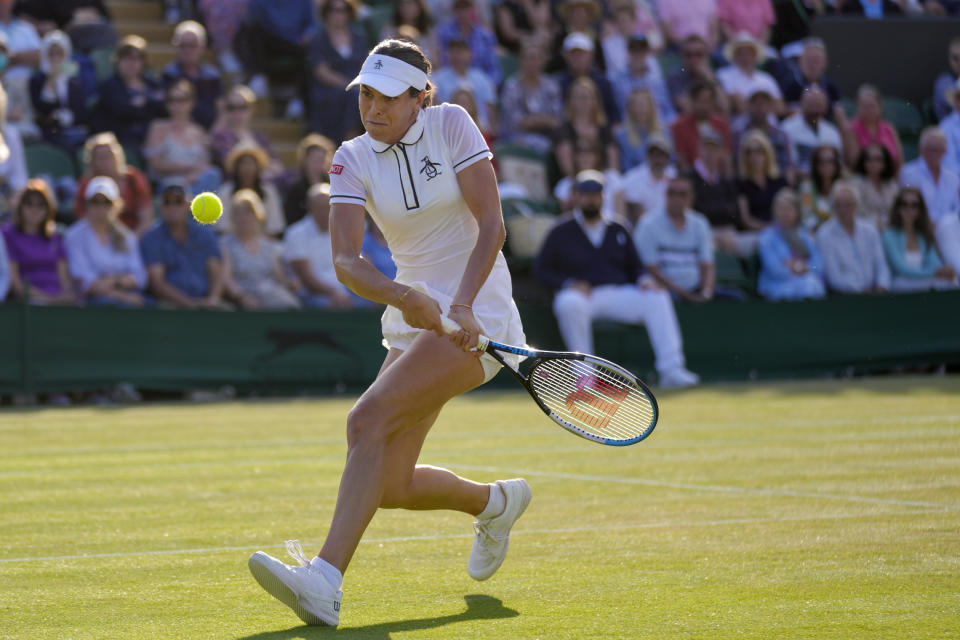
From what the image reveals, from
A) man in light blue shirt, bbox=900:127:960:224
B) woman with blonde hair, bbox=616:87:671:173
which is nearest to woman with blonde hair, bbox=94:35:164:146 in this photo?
woman with blonde hair, bbox=616:87:671:173

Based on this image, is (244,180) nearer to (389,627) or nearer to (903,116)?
(903,116)

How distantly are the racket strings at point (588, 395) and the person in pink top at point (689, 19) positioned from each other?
1302 centimetres

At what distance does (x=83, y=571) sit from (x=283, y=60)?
11.8 meters

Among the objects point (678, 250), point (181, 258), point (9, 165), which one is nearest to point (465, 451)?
point (181, 258)

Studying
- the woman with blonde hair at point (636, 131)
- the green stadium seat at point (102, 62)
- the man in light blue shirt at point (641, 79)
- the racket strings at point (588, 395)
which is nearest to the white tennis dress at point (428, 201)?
the racket strings at point (588, 395)

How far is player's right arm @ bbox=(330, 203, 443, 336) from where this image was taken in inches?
191

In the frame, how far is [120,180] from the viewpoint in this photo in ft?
43.8

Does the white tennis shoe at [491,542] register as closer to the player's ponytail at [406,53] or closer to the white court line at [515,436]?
the player's ponytail at [406,53]

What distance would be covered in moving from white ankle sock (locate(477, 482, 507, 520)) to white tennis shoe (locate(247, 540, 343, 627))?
97cm

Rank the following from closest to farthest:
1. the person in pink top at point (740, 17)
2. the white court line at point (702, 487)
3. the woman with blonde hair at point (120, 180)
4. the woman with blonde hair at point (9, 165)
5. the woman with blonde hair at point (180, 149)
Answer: the white court line at point (702, 487), the woman with blonde hair at point (120, 180), the woman with blonde hair at point (9, 165), the woman with blonde hair at point (180, 149), the person in pink top at point (740, 17)

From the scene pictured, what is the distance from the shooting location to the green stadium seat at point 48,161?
13867mm

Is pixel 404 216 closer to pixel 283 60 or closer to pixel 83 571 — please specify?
pixel 83 571

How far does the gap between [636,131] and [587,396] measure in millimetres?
10995

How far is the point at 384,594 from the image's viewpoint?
4961 millimetres
